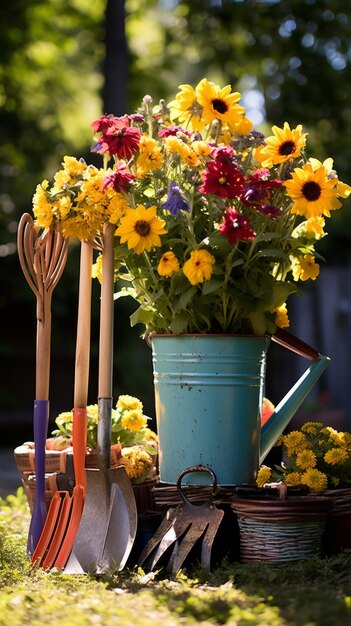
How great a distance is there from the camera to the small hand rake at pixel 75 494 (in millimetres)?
2854

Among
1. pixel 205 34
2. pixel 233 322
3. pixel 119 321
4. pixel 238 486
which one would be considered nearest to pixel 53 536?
pixel 238 486

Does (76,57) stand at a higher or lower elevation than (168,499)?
higher

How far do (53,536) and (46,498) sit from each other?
0.20 m

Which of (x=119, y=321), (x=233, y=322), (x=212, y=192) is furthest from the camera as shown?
(x=119, y=321)

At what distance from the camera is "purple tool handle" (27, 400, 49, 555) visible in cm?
298

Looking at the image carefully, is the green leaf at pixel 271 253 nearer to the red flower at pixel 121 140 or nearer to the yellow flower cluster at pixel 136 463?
the red flower at pixel 121 140

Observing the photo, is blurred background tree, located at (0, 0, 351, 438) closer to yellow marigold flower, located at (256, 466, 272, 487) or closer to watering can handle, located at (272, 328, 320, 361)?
watering can handle, located at (272, 328, 320, 361)

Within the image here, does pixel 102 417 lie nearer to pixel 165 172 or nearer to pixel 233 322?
pixel 233 322

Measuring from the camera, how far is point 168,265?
2838 mm

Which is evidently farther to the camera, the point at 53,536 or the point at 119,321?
the point at 119,321

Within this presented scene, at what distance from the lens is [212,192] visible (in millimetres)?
2752

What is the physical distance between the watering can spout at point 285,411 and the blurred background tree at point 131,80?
389 cm

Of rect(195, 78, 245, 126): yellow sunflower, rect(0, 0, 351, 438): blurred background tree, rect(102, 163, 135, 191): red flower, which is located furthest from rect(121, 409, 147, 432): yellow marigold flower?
rect(0, 0, 351, 438): blurred background tree

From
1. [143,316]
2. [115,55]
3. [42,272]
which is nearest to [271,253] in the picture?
[143,316]
